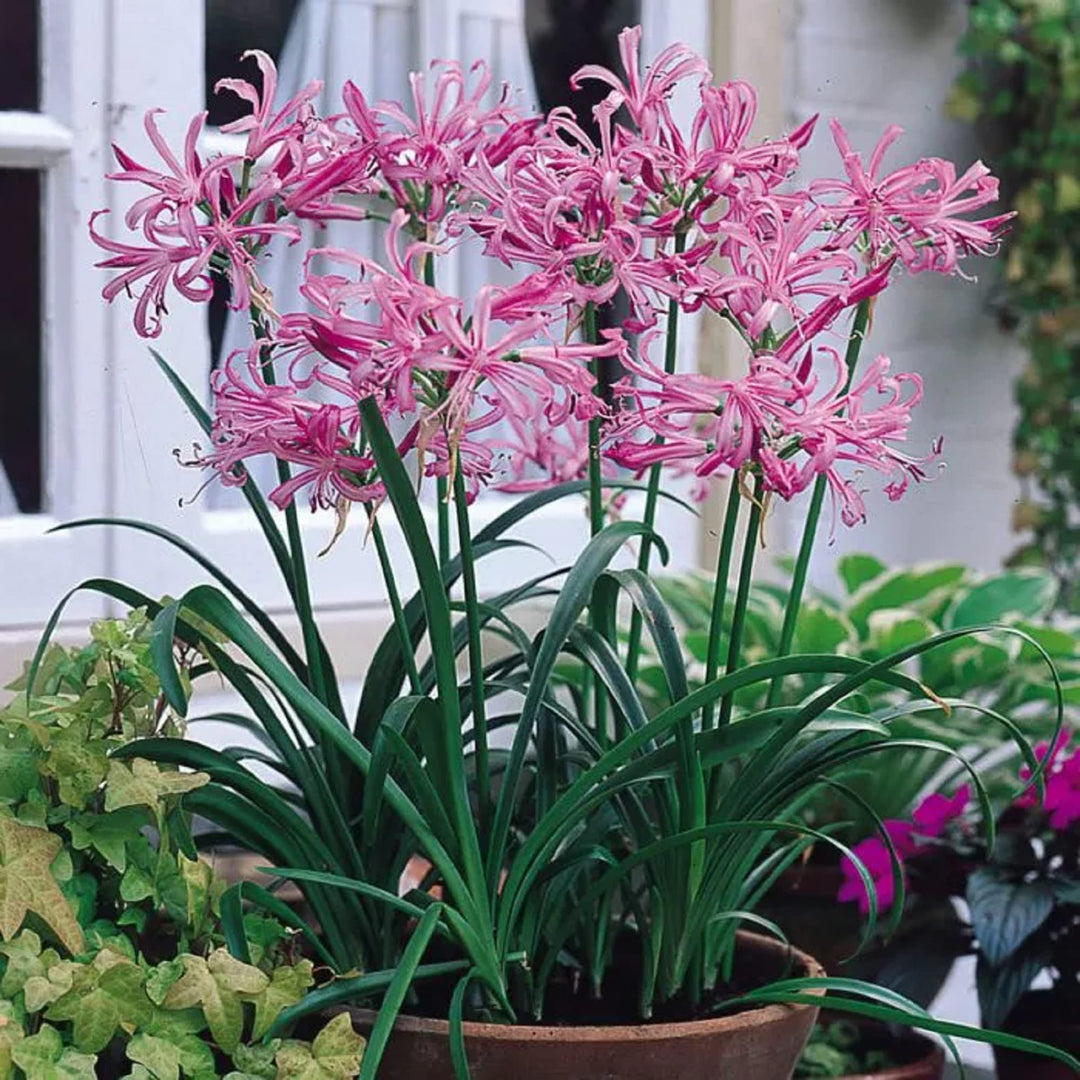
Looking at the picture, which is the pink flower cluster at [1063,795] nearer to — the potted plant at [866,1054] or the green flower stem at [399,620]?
the potted plant at [866,1054]

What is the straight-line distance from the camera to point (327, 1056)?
3.14ft

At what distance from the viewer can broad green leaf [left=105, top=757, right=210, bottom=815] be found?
100 centimetres

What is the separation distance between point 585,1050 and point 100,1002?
26 centimetres

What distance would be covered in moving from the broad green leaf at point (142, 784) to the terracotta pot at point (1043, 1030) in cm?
89

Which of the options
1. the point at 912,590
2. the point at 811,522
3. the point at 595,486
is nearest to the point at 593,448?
the point at 595,486

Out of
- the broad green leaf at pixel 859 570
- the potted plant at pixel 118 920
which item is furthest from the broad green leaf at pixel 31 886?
the broad green leaf at pixel 859 570

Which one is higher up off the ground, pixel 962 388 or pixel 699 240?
pixel 699 240

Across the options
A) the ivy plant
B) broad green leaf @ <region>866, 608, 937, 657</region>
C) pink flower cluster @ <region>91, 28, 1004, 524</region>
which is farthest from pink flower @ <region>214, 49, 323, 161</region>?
the ivy plant

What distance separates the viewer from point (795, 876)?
1.76 m

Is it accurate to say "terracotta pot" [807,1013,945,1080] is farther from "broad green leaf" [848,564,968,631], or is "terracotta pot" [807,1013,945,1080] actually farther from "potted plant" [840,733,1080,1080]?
"broad green leaf" [848,564,968,631]

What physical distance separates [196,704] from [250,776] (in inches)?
27.9

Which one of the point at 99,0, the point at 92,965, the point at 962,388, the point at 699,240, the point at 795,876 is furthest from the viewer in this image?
the point at 962,388

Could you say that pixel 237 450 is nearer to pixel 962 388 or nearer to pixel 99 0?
pixel 99 0

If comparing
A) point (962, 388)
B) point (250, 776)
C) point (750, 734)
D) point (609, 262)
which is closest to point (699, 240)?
point (609, 262)
